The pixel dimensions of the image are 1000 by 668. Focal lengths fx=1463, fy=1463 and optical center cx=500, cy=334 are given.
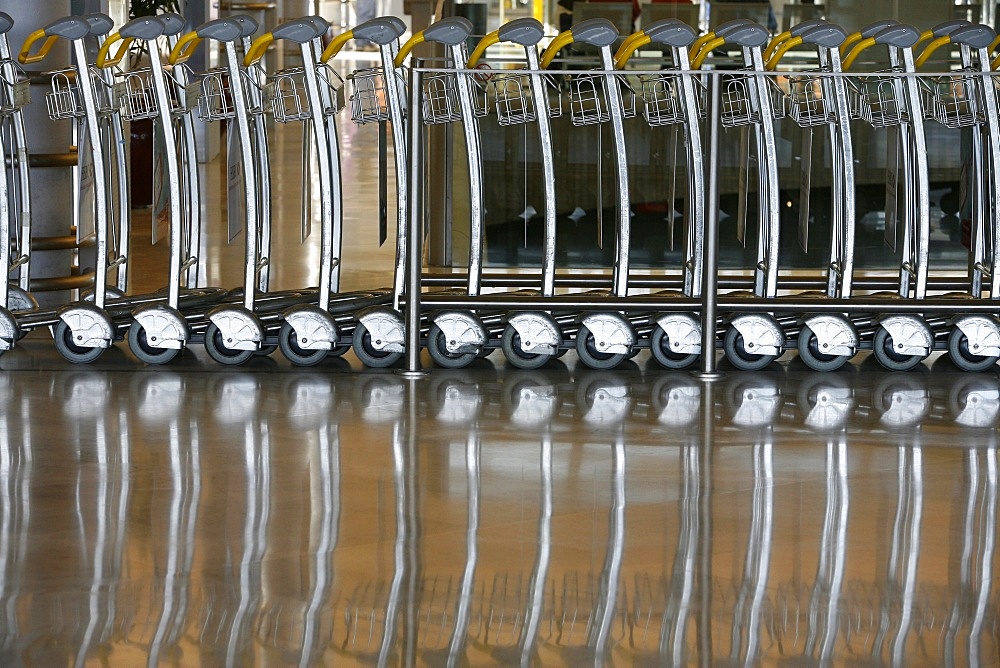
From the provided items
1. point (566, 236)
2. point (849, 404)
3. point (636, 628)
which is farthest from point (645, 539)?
point (566, 236)

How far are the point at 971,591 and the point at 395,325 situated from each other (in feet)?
8.13

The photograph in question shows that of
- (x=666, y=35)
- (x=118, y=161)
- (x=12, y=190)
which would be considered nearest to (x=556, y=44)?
(x=666, y=35)

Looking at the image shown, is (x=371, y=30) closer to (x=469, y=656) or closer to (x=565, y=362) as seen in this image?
(x=565, y=362)

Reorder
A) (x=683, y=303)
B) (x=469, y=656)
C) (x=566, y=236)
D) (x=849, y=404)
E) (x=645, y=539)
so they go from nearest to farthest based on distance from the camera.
A: 1. (x=469, y=656)
2. (x=645, y=539)
3. (x=849, y=404)
4. (x=683, y=303)
5. (x=566, y=236)

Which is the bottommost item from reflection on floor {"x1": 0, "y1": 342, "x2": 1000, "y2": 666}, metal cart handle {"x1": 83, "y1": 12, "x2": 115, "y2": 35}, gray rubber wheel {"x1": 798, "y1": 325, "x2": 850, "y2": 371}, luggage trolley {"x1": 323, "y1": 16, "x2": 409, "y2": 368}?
reflection on floor {"x1": 0, "y1": 342, "x2": 1000, "y2": 666}

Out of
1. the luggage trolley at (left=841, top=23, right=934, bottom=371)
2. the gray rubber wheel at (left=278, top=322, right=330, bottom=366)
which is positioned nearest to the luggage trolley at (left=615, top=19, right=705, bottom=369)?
the luggage trolley at (left=841, top=23, right=934, bottom=371)

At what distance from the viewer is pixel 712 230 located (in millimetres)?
4895

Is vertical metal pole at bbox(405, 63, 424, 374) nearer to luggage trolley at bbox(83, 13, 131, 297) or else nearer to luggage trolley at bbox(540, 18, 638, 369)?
luggage trolley at bbox(540, 18, 638, 369)

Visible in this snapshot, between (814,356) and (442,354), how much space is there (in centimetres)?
129

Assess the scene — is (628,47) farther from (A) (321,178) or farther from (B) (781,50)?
(A) (321,178)

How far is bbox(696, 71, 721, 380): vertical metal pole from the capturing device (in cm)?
482

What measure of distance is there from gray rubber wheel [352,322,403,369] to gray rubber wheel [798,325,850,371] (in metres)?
1.40

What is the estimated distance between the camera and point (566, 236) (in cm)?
841

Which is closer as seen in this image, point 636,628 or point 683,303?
Answer: point 636,628
